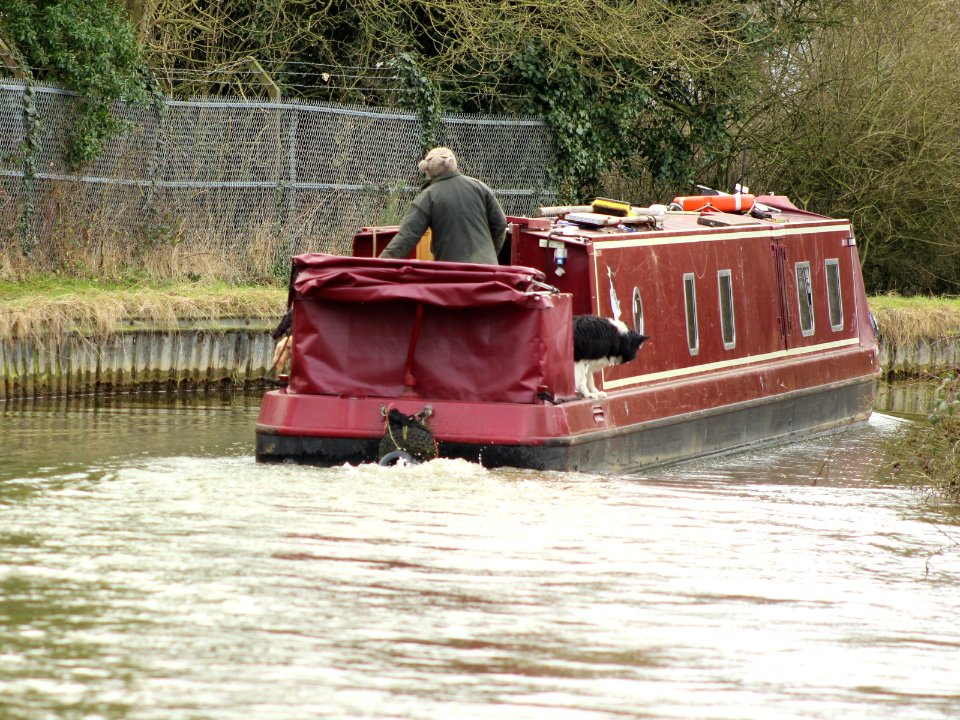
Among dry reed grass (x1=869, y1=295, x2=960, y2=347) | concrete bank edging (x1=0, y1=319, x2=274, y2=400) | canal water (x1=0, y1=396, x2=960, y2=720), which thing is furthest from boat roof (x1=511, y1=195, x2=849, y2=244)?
concrete bank edging (x1=0, y1=319, x2=274, y2=400)

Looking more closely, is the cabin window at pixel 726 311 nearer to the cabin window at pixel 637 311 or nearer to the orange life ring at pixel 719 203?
the cabin window at pixel 637 311

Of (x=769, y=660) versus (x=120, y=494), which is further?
(x=120, y=494)

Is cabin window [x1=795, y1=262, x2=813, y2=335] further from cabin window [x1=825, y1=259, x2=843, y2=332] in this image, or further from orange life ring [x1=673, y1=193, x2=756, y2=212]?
orange life ring [x1=673, y1=193, x2=756, y2=212]

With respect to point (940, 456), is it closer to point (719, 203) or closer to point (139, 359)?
point (719, 203)

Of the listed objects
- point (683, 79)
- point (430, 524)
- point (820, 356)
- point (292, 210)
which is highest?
point (683, 79)

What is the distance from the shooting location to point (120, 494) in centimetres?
876

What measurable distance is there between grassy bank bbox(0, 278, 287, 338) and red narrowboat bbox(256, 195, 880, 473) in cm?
354

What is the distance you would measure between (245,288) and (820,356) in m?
6.01

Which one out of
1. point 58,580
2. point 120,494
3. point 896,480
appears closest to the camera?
point 58,580

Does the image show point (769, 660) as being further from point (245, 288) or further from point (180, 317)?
point (245, 288)

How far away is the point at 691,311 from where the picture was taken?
12.5 meters

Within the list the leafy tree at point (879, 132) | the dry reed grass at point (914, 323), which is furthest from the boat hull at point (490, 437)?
the leafy tree at point (879, 132)

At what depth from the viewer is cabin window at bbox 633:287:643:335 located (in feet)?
38.2

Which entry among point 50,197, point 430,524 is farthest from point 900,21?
point 430,524
